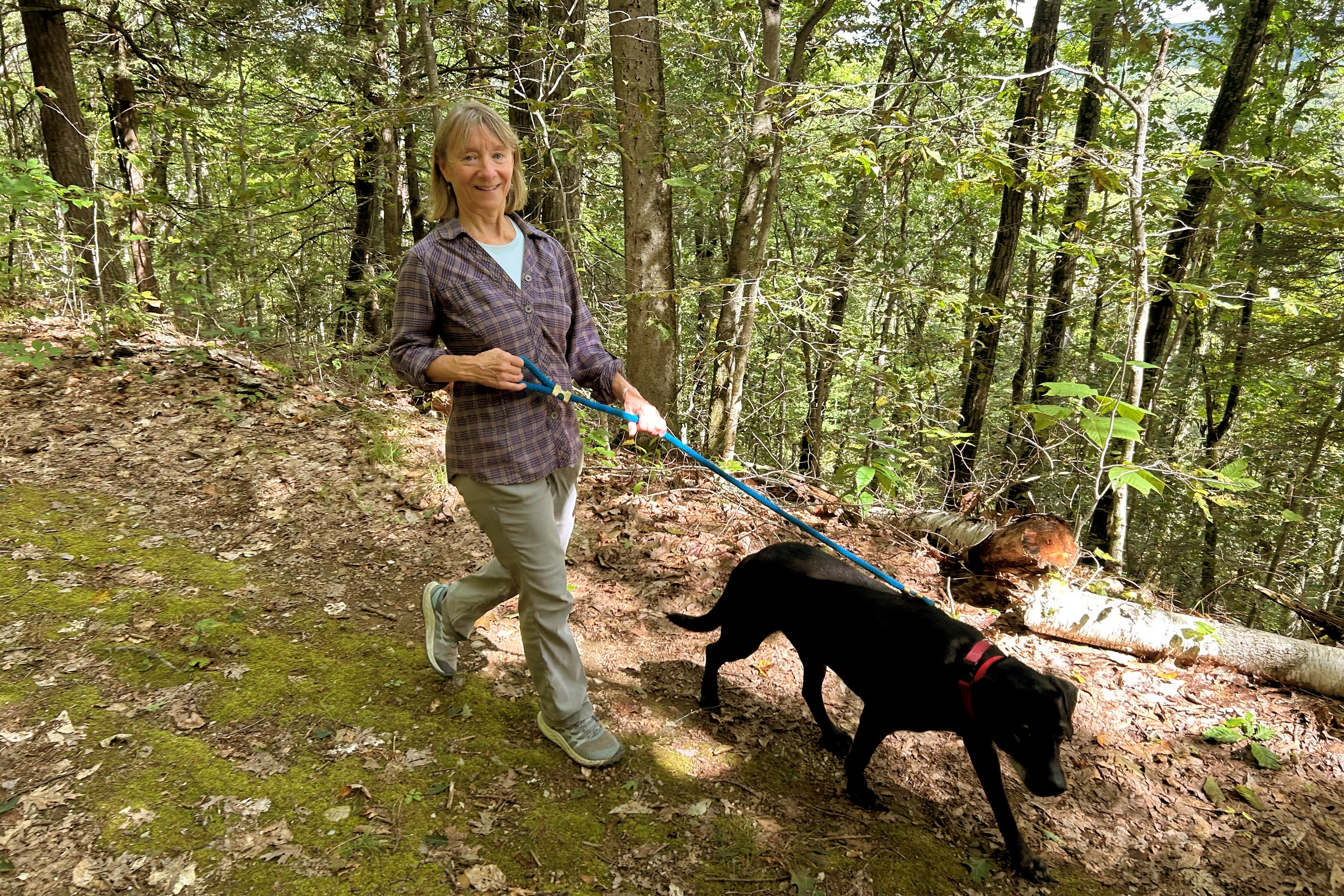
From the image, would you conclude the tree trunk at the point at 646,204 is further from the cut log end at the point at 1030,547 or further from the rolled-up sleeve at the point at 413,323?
the cut log end at the point at 1030,547

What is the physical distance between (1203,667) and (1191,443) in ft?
58.9

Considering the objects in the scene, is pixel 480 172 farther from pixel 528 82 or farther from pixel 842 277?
pixel 528 82

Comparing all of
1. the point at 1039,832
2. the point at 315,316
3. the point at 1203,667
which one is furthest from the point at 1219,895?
the point at 315,316

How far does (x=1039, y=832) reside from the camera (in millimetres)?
2717

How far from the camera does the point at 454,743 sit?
2754mm

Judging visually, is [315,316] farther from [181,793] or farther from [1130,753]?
[1130,753]

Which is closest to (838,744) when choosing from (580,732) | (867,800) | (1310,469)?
(867,800)

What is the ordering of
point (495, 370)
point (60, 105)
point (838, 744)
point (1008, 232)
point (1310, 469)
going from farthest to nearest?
point (1310, 469)
point (1008, 232)
point (60, 105)
point (838, 744)
point (495, 370)

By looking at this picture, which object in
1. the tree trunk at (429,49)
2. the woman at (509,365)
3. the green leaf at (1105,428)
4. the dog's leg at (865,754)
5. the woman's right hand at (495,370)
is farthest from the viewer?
the tree trunk at (429,49)

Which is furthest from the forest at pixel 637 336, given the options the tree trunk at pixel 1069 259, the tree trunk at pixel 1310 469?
the tree trunk at pixel 1310 469

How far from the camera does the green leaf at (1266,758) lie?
307 cm

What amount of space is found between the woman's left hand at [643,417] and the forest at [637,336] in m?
1.44

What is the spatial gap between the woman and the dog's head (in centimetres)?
148

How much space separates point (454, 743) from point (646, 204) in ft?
13.3
